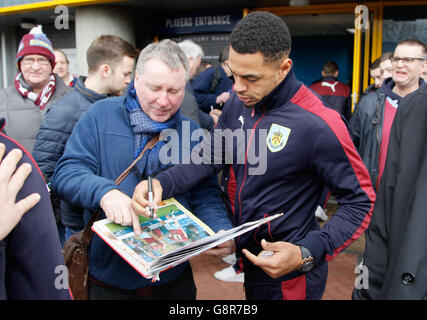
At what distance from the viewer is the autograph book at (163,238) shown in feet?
4.94


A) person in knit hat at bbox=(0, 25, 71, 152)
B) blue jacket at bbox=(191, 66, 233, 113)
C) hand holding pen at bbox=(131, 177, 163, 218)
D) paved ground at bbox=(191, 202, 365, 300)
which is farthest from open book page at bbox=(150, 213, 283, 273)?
blue jacket at bbox=(191, 66, 233, 113)

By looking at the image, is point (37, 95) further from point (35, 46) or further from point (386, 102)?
point (386, 102)

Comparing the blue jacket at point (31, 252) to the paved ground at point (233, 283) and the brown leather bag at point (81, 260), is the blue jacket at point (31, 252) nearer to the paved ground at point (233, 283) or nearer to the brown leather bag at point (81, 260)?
the brown leather bag at point (81, 260)

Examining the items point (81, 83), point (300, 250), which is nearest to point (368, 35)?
point (81, 83)

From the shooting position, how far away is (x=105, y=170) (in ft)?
6.62

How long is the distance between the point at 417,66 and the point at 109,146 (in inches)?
127

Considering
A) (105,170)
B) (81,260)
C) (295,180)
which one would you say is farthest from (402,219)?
(81,260)

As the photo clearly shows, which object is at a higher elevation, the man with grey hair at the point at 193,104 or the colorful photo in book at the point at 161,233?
the man with grey hair at the point at 193,104

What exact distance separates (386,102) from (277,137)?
8.62 ft

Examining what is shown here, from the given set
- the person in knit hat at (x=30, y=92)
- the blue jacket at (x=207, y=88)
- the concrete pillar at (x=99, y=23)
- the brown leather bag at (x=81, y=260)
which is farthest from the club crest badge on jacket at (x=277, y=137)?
the concrete pillar at (x=99, y=23)

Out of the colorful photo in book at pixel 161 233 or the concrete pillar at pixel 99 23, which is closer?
the colorful photo in book at pixel 161 233

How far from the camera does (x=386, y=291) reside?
4.63ft

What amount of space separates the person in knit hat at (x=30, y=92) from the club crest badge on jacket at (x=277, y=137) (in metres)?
2.21

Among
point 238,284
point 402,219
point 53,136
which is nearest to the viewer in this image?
point 402,219
